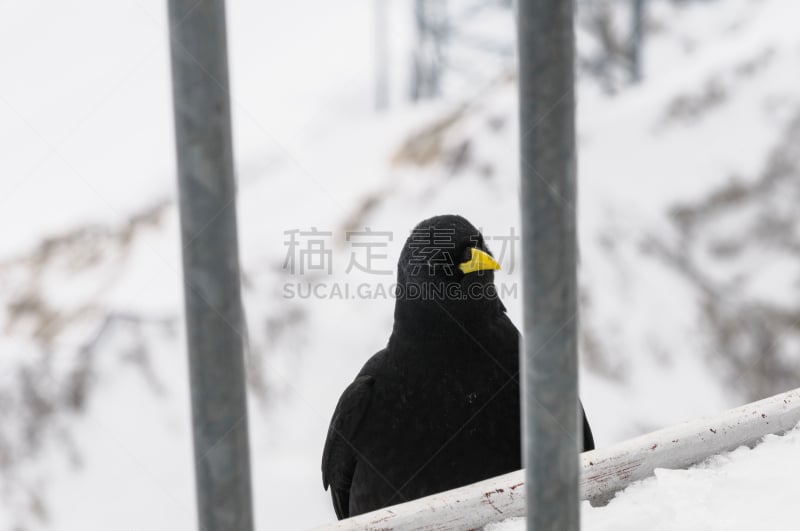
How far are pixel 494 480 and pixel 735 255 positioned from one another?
290 cm

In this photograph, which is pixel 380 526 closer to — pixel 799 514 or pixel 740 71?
pixel 799 514

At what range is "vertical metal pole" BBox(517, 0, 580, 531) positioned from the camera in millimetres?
410

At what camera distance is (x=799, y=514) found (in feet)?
2.15

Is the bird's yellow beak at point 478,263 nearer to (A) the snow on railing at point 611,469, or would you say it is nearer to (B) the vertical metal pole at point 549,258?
(A) the snow on railing at point 611,469

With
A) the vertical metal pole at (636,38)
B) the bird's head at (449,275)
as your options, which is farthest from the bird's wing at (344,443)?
the vertical metal pole at (636,38)

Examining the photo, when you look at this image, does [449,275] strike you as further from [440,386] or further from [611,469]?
[611,469]

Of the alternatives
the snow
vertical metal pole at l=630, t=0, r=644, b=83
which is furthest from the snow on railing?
vertical metal pole at l=630, t=0, r=644, b=83

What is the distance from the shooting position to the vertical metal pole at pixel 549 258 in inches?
16.2

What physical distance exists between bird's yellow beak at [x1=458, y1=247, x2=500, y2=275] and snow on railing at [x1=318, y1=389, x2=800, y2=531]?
1.33 ft

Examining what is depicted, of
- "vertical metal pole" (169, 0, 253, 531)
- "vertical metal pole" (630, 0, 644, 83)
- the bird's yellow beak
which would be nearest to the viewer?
"vertical metal pole" (169, 0, 253, 531)

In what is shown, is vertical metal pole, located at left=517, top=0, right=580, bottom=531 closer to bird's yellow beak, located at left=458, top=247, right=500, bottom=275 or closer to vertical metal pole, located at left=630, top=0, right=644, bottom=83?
bird's yellow beak, located at left=458, top=247, right=500, bottom=275

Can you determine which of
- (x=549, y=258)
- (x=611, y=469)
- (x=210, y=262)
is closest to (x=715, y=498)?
(x=611, y=469)

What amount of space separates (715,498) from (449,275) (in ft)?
1.83

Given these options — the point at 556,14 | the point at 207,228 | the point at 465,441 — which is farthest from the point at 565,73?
the point at 465,441
